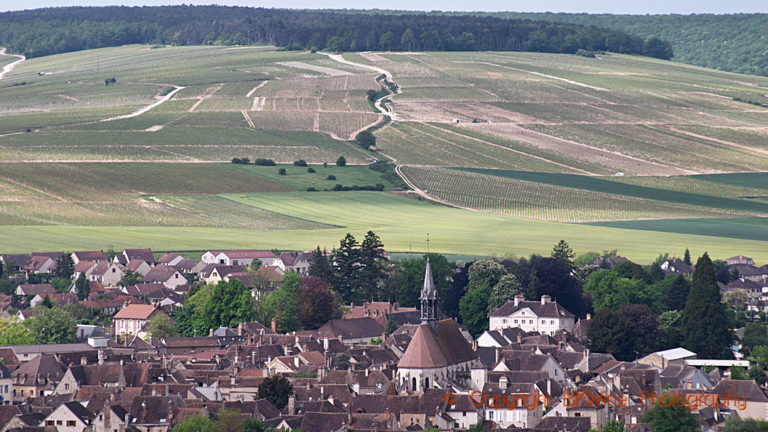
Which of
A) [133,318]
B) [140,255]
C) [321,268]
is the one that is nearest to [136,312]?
[133,318]

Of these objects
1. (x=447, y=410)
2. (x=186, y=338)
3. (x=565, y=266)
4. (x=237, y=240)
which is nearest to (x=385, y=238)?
(x=237, y=240)

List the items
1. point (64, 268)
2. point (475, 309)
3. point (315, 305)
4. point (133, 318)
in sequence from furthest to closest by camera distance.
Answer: point (64, 268), point (475, 309), point (315, 305), point (133, 318)

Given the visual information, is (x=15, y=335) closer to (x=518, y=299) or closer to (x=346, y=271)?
(x=346, y=271)

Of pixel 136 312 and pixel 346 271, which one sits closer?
pixel 136 312

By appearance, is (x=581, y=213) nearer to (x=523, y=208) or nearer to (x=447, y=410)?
(x=523, y=208)

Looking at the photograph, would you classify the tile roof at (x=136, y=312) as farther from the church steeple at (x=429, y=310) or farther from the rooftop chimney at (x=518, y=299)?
the church steeple at (x=429, y=310)
